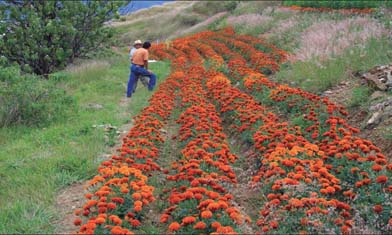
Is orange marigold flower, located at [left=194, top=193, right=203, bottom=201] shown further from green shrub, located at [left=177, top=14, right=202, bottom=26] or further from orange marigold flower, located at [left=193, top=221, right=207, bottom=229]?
green shrub, located at [left=177, top=14, right=202, bottom=26]

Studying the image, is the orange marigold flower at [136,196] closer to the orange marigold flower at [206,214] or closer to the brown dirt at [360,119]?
the orange marigold flower at [206,214]

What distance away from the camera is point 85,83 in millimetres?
14523

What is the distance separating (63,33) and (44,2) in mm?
1347

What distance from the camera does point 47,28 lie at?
16.1 meters

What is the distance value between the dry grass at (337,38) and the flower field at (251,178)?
310 cm

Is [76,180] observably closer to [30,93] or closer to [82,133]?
[82,133]

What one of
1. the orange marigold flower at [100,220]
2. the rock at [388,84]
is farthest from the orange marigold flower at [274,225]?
the rock at [388,84]

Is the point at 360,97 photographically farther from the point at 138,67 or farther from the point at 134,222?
the point at 138,67

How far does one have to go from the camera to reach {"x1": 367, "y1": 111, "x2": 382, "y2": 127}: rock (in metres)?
7.73

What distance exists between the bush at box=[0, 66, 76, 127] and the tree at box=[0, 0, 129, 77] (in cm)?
584

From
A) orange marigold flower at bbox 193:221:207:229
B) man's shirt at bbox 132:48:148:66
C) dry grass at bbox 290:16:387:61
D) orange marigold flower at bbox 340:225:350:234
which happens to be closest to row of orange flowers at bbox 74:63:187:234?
orange marigold flower at bbox 193:221:207:229

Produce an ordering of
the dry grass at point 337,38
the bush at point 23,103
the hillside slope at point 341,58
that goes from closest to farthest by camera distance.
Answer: the hillside slope at point 341,58 < the bush at point 23,103 < the dry grass at point 337,38

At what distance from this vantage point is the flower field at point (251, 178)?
4.69 m

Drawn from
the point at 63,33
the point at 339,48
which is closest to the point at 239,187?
the point at 339,48
